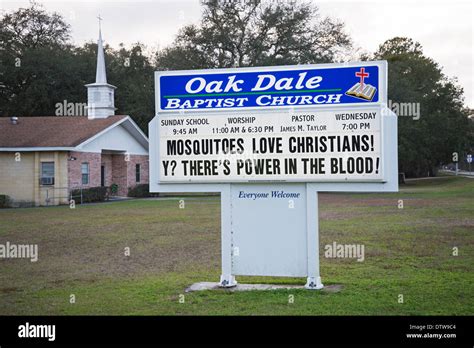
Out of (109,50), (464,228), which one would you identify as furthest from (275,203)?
(109,50)

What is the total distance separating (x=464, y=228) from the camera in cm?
1755

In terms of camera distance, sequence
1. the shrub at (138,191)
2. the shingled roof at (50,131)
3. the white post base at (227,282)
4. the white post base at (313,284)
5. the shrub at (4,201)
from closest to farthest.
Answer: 1. the white post base at (313,284)
2. the white post base at (227,282)
3. the shrub at (4,201)
4. the shingled roof at (50,131)
5. the shrub at (138,191)

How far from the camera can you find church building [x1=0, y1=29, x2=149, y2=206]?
32.5m

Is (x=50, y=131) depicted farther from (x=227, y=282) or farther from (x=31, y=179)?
(x=227, y=282)

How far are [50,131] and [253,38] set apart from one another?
17.5 m

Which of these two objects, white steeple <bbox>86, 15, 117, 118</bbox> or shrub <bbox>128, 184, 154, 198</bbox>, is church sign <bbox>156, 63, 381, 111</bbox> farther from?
shrub <bbox>128, 184, 154, 198</bbox>

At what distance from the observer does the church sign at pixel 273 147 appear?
9055mm

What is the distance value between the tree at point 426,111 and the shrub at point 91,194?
89.3ft

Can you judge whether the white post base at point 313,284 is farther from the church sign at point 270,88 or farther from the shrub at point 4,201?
the shrub at point 4,201

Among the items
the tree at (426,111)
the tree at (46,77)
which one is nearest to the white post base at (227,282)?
the tree at (46,77)

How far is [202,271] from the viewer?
11547 mm

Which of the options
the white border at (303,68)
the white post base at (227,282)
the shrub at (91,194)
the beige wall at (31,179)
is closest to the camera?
the white border at (303,68)
